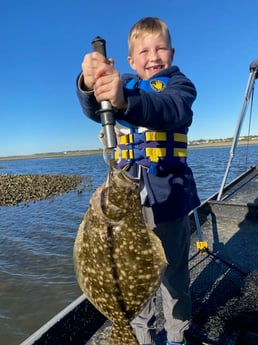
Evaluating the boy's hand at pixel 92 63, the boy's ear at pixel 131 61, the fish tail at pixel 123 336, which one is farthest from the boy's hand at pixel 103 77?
the fish tail at pixel 123 336

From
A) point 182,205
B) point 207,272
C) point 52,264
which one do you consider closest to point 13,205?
point 52,264

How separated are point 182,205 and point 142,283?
879 millimetres

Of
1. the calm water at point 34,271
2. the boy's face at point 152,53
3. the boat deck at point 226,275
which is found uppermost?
the boy's face at point 152,53

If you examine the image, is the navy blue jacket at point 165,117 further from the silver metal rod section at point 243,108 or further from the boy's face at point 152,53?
the silver metal rod section at point 243,108

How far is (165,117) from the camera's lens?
1898 millimetres

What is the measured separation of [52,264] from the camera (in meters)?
8.80

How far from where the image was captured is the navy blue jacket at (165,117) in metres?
1.79

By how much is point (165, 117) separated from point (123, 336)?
1.37m

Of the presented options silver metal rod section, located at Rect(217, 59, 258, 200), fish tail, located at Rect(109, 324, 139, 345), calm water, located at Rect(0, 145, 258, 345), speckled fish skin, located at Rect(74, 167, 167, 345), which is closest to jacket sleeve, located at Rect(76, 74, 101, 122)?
speckled fish skin, located at Rect(74, 167, 167, 345)

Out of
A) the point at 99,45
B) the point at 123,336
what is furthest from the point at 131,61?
the point at 123,336

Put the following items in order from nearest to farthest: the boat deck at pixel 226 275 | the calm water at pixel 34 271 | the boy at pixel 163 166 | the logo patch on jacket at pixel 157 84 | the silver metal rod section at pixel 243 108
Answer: the logo patch on jacket at pixel 157 84, the boy at pixel 163 166, the boat deck at pixel 226 275, the calm water at pixel 34 271, the silver metal rod section at pixel 243 108

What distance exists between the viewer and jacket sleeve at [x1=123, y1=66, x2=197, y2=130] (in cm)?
176

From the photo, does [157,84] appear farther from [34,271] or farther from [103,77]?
[34,271]

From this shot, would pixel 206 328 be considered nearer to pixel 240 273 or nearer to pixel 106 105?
pixel 240 273
